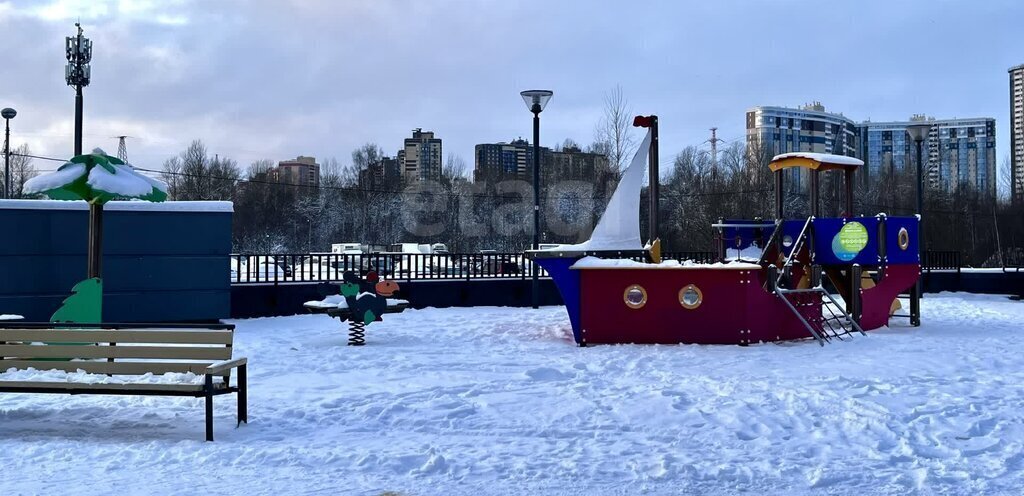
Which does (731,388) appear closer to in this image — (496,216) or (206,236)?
(206,236)

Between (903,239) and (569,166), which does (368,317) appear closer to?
(903,239)

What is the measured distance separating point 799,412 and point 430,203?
169 feet

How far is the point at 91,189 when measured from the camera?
34.0 ft

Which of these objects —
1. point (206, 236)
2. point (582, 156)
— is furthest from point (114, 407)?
point (582, 156)

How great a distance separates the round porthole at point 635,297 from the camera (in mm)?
12648

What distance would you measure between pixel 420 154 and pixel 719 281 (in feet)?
253

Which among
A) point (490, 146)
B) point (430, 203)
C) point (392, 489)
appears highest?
point (490, 146)

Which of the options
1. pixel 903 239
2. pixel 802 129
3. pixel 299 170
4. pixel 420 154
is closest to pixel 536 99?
pixel 903 239

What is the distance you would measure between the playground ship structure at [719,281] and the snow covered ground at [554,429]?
141 cm

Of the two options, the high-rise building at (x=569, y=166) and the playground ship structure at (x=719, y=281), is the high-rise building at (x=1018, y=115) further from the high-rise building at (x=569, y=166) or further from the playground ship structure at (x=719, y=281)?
the playground ship structure at (x=719, y=281)

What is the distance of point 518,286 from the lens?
20000 millimetres

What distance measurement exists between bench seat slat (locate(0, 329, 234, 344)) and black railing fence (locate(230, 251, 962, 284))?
895 centimetres

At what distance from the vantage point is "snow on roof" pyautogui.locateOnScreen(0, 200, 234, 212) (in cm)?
1298

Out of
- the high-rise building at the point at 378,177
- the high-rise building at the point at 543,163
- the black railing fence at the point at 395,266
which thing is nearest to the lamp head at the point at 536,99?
the black railing fence at the point at 395,266
